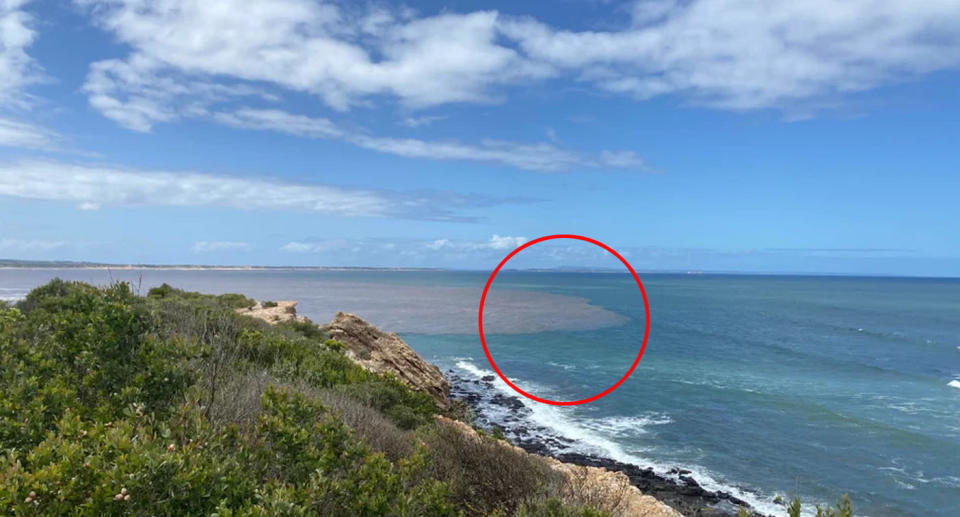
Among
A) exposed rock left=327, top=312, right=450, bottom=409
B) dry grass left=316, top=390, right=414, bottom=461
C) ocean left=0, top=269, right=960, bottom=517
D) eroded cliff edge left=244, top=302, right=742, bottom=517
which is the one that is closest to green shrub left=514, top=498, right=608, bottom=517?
dry grass left=316, top=390, right=414, bottom=461

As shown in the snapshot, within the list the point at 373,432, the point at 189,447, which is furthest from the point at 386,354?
the point at 189,447

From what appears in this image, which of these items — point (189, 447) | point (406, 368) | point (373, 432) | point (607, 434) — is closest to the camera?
point (189, 447)

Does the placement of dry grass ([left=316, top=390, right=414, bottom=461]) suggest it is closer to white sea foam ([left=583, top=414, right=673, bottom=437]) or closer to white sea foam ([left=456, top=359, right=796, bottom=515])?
white sea foam ([left=456, top=359, right=796, bottom=515])

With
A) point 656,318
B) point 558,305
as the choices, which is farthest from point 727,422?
point 558,305

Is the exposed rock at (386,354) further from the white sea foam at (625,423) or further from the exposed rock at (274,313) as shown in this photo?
the white sea foam at (625,423)

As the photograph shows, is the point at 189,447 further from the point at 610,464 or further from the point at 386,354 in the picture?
the point at 386,354

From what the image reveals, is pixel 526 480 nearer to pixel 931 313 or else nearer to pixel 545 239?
pixel 545 239

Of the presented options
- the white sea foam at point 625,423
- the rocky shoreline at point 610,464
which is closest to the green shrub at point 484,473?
the rocky shoreline at point 610,464
